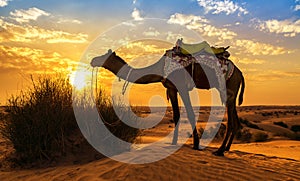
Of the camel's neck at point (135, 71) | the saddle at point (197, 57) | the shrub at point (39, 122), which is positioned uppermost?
the saddle at point (197, 57)

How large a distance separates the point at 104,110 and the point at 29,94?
234 centimetres

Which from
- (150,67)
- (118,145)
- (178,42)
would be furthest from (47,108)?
(178,42)

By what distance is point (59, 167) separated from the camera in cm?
841

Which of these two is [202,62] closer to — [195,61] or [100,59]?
[195,61]

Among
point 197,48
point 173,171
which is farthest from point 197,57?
point 173,171

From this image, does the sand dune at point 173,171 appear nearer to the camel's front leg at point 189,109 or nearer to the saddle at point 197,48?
the camel's front leg at point 189,109

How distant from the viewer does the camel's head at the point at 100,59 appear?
8582 millimetres

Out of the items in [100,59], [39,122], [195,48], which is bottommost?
[39,122]

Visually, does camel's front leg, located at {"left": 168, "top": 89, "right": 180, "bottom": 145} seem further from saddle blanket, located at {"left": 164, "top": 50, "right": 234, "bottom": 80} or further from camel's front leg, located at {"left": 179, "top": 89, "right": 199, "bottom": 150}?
saddle blanket, located at {"left": 164, "top": 50, "right": 234, "bottom": 80}

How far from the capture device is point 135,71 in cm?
920

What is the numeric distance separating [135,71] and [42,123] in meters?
3.02

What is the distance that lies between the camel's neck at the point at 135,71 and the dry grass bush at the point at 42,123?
1.62 meters

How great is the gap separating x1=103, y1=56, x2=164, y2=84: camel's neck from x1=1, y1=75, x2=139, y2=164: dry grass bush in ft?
5.32

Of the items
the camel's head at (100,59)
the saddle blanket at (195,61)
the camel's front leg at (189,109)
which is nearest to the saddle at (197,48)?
the saddle blanket at (195,61)
